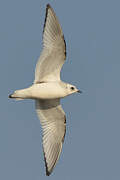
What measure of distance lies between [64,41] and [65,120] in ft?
10.7

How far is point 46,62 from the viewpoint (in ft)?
78.4

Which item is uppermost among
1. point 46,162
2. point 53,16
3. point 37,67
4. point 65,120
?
point 53,16

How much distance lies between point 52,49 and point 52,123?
3159 millimetres

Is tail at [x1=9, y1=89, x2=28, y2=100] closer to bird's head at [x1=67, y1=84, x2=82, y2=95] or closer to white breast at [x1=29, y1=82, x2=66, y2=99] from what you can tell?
white breast at [x1=29, y1=82, x2=66, y2=99]

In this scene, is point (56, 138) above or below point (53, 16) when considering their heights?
below

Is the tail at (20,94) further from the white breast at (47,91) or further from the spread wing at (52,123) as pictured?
the spread wing at (52,123)

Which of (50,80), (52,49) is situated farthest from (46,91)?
(52,49)

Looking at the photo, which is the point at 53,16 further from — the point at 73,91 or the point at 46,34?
the point at 73,91

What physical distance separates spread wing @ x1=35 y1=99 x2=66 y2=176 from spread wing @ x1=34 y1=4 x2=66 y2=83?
1381 millimetres

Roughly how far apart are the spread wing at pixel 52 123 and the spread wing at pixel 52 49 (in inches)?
54.4

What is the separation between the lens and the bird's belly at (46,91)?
23766 millimetres

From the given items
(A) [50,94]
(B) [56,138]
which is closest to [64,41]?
(A) [50,94]

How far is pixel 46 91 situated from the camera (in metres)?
23.8

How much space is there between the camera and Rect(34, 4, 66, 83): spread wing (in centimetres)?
2366
